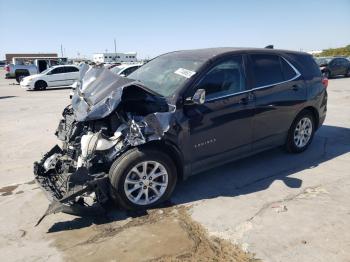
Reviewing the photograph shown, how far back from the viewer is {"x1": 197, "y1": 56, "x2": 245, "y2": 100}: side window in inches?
182

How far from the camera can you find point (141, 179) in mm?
4195

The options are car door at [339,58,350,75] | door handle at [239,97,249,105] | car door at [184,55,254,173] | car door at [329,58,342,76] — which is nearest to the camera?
car door at [184,55,254,173]

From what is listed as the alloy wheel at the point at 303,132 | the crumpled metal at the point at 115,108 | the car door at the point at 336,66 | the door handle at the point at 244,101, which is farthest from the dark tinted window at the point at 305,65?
the car door at the point at 336,66

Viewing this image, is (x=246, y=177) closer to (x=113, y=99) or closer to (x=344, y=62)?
(x=113, y=99)

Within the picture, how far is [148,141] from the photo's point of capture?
4086mm

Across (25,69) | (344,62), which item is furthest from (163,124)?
(25,69)

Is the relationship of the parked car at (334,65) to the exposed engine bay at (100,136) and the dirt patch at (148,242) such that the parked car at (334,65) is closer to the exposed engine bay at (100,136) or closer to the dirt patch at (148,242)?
the exposed engine bay at (100,136)

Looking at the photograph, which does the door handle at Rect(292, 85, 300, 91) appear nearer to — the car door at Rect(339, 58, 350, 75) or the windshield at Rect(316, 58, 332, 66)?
the windshield at Rect(316, 58, 332, 66)

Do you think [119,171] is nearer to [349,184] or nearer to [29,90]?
[349,184]

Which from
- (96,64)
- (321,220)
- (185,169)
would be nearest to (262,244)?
(321,220)

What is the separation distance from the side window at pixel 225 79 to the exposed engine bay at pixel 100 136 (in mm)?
637

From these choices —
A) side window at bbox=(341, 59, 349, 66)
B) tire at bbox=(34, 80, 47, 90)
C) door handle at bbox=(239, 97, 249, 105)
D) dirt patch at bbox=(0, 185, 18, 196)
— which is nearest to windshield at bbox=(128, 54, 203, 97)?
door handle at bbox=(239, 97, 249, 105)

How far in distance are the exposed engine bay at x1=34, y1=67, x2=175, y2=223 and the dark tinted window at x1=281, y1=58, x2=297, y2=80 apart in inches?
91.2

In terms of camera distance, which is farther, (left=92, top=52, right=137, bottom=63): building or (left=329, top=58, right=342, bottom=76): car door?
(left=92, top=52, right=137, bottom=63): building
